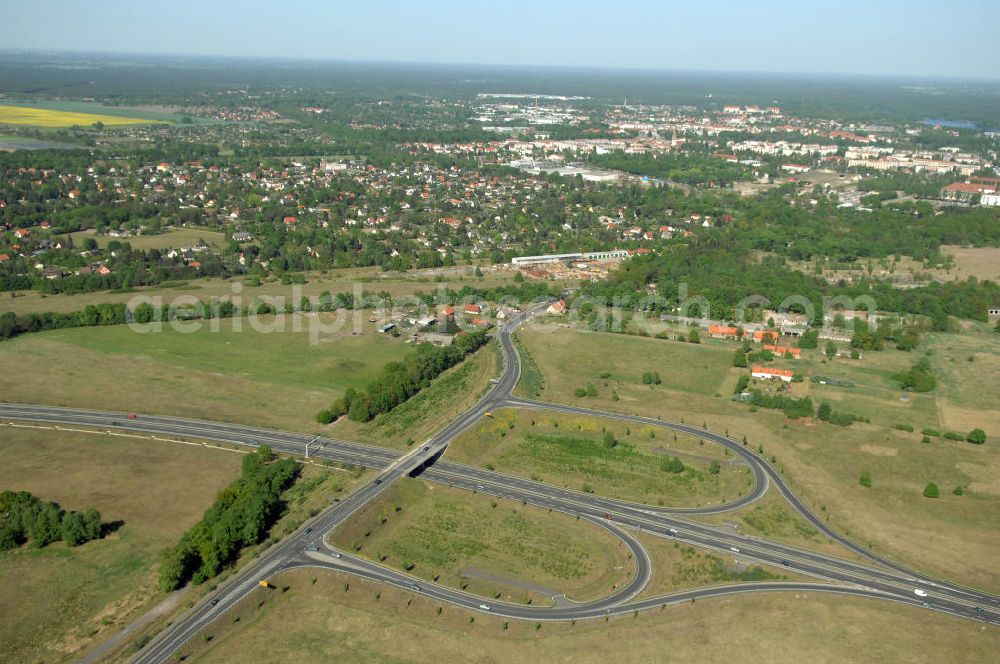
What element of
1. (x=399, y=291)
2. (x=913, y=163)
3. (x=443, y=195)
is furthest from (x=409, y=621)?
(x=913, y=163)

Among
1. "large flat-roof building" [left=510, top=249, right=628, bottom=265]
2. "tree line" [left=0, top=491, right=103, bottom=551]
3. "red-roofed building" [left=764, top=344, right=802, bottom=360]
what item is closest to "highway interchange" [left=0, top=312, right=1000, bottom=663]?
"tree line" [left=0, top=491, right=103, bottom=551]

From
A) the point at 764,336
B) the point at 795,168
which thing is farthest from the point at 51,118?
the point at 764,336

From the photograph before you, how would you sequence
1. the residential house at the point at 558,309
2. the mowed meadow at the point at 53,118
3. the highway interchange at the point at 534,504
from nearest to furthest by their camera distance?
the highway interchange at the point at 534,504 < the residential house at the point at 558,309 < the mowed meadow at the point at 53,118

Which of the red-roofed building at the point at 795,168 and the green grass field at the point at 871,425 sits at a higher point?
the red-roofed building at the point at 795,168

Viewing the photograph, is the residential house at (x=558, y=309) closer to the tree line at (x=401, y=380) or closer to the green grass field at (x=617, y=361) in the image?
the green grass field at (x=617, y=361)

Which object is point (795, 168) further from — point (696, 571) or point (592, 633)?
point (592, 633)

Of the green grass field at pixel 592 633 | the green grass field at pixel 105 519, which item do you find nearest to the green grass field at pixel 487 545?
the green grass field at pixel 592 633

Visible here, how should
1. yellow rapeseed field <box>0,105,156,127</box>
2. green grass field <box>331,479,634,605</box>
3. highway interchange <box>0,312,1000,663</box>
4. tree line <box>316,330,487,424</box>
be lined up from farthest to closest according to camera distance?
yellow rapeseed field <box>0,105,156,127</box>
tree line <box>316,330,487,424</box>
green grass field <box>331,479,634,605</box>
highway interchange <box>0,312,1000,663</box>

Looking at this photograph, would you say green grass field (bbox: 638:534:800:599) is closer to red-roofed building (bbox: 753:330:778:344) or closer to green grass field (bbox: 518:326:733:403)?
green grass field (bbox: 518:326:733:403)
